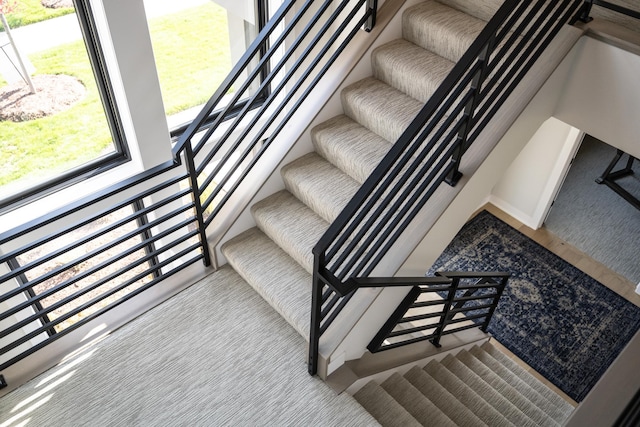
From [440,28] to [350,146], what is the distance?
80cm

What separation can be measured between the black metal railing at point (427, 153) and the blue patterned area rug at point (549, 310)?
3.08 m

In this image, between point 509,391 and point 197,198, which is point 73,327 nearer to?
point 197,198

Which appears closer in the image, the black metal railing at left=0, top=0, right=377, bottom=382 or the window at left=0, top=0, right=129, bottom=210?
the black metal railing at left=0, top=0, right=377, bottom=382

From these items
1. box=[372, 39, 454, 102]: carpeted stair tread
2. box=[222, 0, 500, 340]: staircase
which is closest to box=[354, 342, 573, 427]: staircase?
box=[222, 0, 500, 340]: staircase

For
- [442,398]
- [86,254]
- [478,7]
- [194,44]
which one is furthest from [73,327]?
[478,7]

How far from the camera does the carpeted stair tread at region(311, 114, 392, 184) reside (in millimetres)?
2939

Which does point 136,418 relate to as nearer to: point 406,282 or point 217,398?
point 217,398

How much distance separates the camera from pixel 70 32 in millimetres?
3338

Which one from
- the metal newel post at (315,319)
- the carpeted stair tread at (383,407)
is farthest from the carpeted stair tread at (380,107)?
the carpeted stair tread at (383,407)

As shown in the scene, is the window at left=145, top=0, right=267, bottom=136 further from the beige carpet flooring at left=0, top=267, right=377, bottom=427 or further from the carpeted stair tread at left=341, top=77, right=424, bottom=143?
the beige carpet flooring at left=0, top=267, right=377, bottom=427

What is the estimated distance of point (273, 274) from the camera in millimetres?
2891

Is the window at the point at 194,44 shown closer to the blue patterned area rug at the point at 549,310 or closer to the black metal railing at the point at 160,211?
the black metal railing at the point at 160,211

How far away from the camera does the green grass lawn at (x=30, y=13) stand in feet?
10.6

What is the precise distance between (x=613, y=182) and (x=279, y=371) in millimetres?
5382
